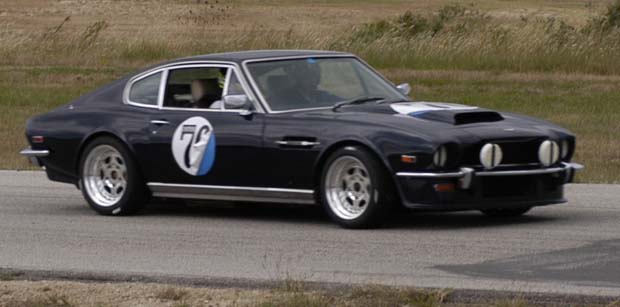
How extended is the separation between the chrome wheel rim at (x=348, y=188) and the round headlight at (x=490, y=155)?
0.80 meters

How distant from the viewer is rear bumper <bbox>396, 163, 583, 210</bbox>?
979 cm

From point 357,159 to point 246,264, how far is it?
143cm

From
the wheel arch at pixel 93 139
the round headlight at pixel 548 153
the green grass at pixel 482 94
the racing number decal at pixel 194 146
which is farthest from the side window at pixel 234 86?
the green grass at pixel 482 94

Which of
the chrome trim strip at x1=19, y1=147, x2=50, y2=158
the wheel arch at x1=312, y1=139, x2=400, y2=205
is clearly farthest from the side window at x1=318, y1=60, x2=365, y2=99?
the chrome trim strip at x1=19, y1=147, x2=50, y2=158

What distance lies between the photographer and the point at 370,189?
10.0 metres

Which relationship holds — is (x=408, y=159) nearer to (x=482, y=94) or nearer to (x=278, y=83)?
(x=278, y=83)

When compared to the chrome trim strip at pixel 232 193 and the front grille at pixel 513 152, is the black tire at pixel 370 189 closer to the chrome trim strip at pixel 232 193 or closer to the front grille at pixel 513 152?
the chrome trim strip at pixel 232 193

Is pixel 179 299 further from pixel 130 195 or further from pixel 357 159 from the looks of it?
pixel 130 195

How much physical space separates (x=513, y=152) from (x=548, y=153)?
1.07ft

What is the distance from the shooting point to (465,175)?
978 centimetres

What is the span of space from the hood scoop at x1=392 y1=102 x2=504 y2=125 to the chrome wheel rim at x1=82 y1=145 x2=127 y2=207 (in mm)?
2282

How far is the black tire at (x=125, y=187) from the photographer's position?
11258 mm

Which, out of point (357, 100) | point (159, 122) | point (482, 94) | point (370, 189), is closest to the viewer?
point (370, 189)

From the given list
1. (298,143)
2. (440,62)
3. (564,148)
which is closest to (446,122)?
(564,148)
